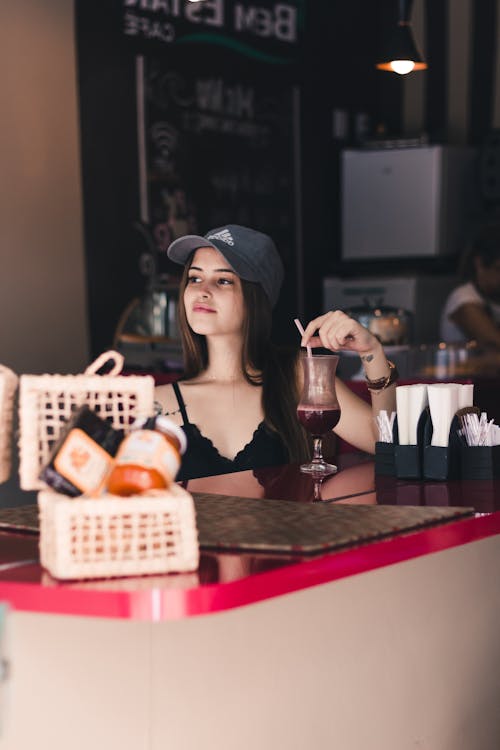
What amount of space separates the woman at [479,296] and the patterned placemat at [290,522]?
13.9 feet

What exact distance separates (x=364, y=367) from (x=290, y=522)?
1.03 metres

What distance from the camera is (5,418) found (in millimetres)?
1887

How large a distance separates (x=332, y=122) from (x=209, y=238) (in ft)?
14.8

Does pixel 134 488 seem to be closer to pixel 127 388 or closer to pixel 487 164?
pixel 127 388

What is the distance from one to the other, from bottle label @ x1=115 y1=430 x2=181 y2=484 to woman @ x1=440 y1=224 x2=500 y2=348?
4.74 m

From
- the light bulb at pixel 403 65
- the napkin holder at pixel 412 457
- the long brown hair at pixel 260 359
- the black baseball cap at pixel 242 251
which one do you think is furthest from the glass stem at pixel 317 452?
the light bulb at pixel 403 65

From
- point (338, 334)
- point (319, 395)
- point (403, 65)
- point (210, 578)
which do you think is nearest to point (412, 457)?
point (319, 395)

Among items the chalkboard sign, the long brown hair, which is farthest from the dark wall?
the long brown hair

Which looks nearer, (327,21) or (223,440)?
(223,440)

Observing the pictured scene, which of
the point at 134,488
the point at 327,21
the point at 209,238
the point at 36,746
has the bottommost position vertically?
the point at 36,746

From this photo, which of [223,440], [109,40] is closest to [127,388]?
[223,440]

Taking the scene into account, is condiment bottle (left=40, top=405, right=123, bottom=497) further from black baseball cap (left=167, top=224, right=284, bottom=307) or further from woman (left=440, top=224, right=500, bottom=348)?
woman (left=440, top=224, right=500, bottom=348)

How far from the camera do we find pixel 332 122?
7332 millimetres

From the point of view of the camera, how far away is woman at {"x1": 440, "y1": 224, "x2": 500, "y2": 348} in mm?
6199
